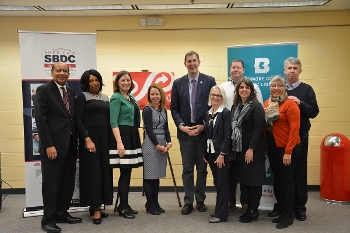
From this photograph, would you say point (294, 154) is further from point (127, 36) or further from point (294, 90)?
point (127, 36)

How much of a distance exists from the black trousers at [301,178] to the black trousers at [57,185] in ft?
7.55

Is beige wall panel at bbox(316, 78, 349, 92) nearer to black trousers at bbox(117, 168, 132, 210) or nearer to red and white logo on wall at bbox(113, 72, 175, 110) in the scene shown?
red and white logo on wall at bbox(113, 72, 175, 110)

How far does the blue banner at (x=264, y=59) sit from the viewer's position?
3627 mm

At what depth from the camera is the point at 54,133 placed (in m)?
3.16

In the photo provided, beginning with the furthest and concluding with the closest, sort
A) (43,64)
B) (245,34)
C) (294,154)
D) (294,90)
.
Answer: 1. (245,34)
2. (43,64)
3. (294,90)
4. (294,154)

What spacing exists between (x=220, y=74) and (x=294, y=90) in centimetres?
151

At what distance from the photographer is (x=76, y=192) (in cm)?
383

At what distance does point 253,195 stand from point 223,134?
67 centimetres

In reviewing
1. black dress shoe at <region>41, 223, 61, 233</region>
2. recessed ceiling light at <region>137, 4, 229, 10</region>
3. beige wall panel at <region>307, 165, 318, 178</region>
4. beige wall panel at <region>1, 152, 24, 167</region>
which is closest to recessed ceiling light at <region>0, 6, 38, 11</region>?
recessed ceiling light at <region>137, 4, 229, 10</region>

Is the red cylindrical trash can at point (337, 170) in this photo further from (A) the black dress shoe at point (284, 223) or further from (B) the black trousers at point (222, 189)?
(B) the black trousers at point (222, 189)

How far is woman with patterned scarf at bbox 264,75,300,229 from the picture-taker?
10.2ft

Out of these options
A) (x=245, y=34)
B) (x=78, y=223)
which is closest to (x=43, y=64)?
(x=78, y=223)

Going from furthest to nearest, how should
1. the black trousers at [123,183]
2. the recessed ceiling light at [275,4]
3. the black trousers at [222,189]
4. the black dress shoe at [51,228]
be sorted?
the recessed ceiling light at [275,4] → the black trousers at [123,183] → the black trousers at [222,189] → the black dress shoe at [51,228]

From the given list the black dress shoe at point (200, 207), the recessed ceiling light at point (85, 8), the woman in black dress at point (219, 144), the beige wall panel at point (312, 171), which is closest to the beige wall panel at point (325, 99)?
the beige wall panel at point (312, 171)
